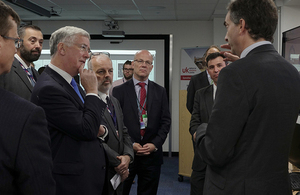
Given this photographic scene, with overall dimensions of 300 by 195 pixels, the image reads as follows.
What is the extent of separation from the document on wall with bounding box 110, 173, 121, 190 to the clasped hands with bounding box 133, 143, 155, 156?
0.54m

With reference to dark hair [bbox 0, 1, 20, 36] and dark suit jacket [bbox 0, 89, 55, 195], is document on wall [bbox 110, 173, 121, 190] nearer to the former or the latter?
dark suit jacket [bbox 0, 89, 55, 195]

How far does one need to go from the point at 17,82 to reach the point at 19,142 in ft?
5.10

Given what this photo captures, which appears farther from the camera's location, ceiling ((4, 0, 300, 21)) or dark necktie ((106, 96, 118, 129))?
ceiling ((4, 0, 300, 21))

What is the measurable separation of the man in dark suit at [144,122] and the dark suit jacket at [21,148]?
68.6 inches

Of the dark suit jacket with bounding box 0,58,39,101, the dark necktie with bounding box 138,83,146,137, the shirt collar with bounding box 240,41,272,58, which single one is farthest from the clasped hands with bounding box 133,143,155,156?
the shirt collar with bounding box 240,41,272,58

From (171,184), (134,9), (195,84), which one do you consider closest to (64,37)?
(195,84)

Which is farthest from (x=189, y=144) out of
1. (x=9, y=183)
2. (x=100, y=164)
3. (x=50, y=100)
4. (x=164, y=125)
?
(x=9, y=183)

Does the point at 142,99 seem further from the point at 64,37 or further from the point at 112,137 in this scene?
the point at 64,37

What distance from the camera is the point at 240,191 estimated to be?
111 cm

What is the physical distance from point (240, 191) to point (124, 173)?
1078mm

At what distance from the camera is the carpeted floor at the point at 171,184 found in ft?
13.5

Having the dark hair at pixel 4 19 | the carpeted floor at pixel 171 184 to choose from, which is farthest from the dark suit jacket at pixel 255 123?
the carpeted floor at pixel 171 184

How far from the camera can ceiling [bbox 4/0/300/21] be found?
5.15 m

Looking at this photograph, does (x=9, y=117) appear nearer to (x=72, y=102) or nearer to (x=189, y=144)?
(x=72, y=102)
